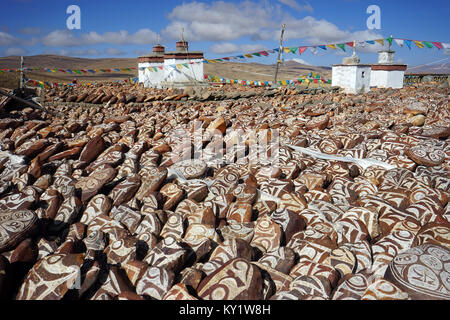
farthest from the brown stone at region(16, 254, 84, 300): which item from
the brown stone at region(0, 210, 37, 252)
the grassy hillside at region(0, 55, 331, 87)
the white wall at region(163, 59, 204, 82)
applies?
the grassy hillside at region(0, 55, 331, 87)

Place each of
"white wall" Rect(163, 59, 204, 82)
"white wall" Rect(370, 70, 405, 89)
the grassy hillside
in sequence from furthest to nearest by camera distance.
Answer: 1. the grassy hillside
2. "white wall" Rect(370, 70, 405, 89)
3. "white wall" Rect(163, 59, 204, 82)

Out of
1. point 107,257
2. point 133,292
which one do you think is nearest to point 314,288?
point 133,292

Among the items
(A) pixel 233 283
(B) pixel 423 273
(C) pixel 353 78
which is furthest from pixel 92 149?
(C) pixel 353 78

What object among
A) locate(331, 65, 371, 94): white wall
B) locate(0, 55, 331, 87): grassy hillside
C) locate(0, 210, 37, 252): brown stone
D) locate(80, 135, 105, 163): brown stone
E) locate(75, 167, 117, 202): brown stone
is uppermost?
locate(0, 55, 331, 87): grassy hillside

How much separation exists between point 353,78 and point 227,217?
59.0 ft

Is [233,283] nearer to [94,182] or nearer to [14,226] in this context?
[14,226]

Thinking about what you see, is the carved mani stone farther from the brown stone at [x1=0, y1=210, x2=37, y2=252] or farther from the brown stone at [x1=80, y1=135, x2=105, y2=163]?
the brown stone at [x1=80, y1=135, x2=105, y2=163]

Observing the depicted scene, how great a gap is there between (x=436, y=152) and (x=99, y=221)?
401 centimetres

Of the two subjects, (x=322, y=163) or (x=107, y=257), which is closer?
(x=107, y=257)

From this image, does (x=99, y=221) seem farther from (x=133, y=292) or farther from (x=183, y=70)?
(x=183, y=70)

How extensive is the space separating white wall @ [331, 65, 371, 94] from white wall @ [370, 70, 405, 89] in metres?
2.50

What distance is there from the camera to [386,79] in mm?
20922

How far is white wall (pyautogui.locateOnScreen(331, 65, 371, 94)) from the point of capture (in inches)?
728

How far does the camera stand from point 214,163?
14.4ft
